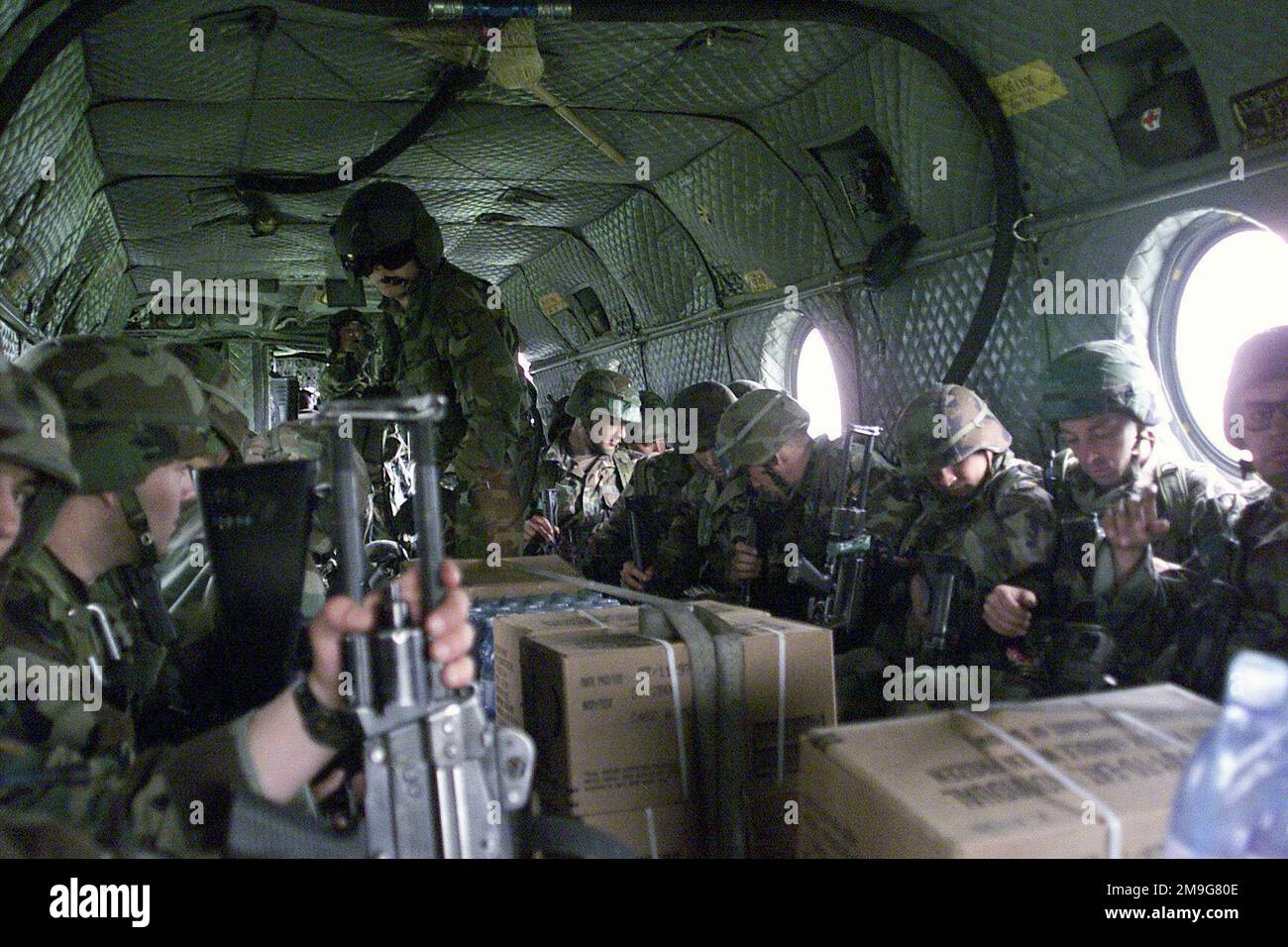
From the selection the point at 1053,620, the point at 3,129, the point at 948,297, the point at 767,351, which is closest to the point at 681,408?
the point at 767,351

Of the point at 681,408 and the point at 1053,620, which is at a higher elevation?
the point at 681,408

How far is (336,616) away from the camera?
1238mm

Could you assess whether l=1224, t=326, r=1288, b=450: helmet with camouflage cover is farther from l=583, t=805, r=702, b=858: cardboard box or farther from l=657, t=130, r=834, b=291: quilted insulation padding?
l=657, t=130, r=834, b=291: quilted insulation padding

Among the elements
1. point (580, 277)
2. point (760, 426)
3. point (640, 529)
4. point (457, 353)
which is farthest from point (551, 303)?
point (760, 426)

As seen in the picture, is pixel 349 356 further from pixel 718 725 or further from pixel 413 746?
pixel 413 746

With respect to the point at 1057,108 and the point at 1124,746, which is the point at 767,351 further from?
the point at 1124,746

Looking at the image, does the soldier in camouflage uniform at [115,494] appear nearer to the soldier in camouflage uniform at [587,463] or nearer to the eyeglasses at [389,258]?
the eyeglasses at [389,258]

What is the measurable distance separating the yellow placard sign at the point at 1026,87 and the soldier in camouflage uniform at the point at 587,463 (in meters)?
3.04

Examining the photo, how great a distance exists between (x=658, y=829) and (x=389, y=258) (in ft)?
9.81

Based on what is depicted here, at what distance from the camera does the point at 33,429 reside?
4.88ft

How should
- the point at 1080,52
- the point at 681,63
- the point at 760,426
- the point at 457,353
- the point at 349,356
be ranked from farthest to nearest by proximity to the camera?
the point at 349,356 < the point at 457,353 < the point at 760,426 < the point at 681,63 < the point at 1080,52

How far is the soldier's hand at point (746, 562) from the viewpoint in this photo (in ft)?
13.4

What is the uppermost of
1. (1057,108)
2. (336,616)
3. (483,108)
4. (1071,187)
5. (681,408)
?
(483,108)

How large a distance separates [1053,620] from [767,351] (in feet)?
9.03
